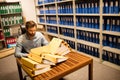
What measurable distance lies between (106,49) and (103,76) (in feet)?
1.90

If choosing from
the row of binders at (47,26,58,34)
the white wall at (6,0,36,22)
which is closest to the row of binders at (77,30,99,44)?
the row of binders at (47,26,58,34)

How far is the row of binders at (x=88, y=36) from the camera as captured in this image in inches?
110

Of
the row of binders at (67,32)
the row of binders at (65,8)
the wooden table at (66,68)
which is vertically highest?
the row of binders at (65,8)

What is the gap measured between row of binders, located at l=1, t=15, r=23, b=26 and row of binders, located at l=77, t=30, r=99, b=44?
233 centimetres

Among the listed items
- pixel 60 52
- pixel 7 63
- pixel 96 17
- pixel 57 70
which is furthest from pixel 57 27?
pixel 57 70

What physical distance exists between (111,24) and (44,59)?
174 centimetres

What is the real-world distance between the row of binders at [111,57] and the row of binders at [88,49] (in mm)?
195

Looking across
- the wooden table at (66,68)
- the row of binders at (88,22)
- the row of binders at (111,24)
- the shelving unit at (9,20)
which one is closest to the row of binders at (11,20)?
the shelving unit at (9,20)

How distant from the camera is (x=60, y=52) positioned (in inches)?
59.3

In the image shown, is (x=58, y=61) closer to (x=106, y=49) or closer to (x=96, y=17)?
(x=106, y=49)

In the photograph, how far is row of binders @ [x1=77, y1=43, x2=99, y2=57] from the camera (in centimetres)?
284

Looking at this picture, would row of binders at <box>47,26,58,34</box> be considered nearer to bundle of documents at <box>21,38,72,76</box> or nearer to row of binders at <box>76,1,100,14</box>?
row of binders at <box>76,1,100,14</box>

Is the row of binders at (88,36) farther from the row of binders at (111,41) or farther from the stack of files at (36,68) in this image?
the stack of files at (36,68)

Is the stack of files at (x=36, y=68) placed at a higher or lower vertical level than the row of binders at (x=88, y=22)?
lower
